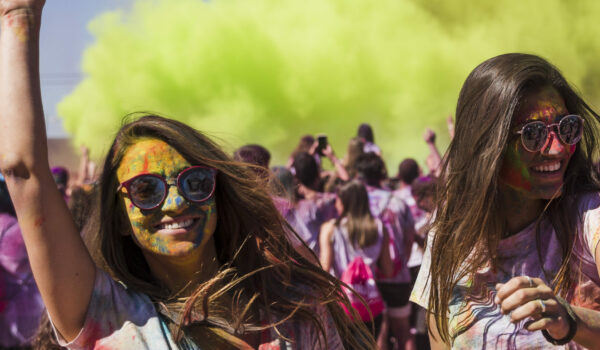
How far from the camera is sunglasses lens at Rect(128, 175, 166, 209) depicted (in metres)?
2.14

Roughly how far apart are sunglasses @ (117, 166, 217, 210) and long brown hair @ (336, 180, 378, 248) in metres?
3.29

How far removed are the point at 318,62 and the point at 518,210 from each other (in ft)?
39.6

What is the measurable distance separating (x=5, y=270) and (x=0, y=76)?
340 cm

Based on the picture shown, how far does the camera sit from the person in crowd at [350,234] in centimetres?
540

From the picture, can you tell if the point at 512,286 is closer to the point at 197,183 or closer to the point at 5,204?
the point at 197,183

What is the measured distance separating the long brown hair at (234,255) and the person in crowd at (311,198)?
132 inches

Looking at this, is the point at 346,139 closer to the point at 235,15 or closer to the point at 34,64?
the point at 235,15

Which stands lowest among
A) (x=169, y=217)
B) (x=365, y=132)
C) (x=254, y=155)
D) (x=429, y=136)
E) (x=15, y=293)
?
(x=15, y=293)

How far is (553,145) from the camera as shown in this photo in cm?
228

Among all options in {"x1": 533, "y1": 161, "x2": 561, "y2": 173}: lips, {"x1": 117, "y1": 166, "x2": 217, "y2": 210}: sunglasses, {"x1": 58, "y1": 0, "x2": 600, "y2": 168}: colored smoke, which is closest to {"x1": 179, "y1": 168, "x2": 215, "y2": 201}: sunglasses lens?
{"x1": 117, "y1": 166, "x2": 217, "y2": 210}: sunglasses

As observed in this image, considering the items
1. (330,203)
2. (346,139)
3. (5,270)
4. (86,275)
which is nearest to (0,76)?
(86,275)

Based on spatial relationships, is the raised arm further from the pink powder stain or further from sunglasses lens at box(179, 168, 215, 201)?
sunglasses lens at box(179, 168, 215, 201)

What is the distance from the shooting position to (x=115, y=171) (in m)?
2.25

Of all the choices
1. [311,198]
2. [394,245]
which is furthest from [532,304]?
[311,198]
